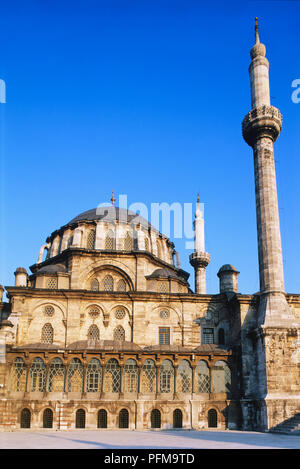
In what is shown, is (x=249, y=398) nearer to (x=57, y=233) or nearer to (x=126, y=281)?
(x=126, y=281)

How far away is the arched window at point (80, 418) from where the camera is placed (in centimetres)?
2322

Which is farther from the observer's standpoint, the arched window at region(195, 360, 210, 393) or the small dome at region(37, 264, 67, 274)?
the small dome at region(37, 264, 67, 274)

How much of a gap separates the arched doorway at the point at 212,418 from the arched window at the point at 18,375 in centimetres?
981

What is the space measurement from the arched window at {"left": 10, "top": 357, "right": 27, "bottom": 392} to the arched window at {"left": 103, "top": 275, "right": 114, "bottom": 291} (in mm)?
7419

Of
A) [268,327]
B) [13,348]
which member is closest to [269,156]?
[268,327]

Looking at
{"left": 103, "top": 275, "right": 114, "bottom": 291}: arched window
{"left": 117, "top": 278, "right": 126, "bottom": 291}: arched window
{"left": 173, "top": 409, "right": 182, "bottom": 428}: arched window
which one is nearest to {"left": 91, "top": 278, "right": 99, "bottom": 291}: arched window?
{"left": 103, "top": 275, "right": 114, "bottom": 291}: arched window

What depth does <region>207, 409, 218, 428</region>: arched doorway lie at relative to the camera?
24114 millimetres

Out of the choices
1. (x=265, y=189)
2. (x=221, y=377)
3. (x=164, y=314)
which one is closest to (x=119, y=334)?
(x=164, y=314)

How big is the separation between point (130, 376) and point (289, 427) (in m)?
8.39

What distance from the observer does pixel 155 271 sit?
101ft

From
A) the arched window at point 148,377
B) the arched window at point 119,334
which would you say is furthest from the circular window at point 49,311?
the arched window at point 148,377

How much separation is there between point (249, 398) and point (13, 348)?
12.7 metres

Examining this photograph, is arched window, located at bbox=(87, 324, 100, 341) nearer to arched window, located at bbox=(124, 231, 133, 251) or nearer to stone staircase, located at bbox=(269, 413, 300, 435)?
arched window, located at bbox=(124, 231, 133, 251)

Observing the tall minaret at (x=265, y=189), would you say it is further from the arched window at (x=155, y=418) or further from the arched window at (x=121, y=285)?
the arched window at (x=121, y=285)
